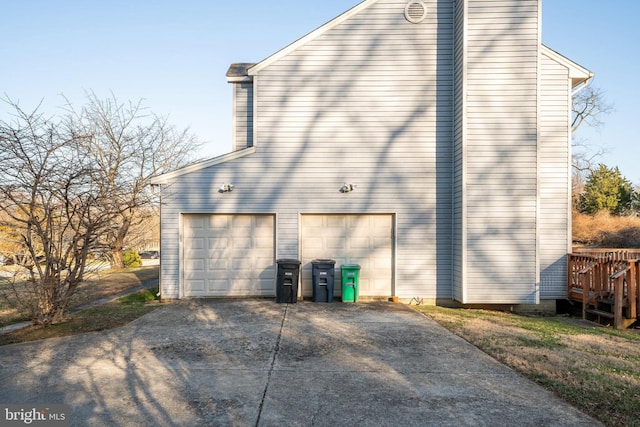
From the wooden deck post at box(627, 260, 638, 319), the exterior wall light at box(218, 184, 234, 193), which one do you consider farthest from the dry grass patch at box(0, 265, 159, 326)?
the wooden deck post at box(627, 260, 638, 319)

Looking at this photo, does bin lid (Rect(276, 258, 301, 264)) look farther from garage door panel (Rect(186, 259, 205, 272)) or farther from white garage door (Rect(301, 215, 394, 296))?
garage door panel (Rect(186, 259, 205, 272))

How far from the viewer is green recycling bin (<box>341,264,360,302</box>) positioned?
30.7 feet

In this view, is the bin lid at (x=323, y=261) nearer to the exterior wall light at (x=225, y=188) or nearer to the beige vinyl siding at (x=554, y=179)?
the exterior wall light at (x=225, y=188)

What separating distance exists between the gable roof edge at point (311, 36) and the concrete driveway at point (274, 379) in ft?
20.0

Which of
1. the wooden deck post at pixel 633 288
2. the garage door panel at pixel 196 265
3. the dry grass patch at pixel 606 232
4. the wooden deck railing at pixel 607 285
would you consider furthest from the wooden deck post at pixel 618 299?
the dry grass patch at pixel 606 232

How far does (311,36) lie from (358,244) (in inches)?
198

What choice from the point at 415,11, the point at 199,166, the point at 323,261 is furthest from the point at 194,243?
the point at 415,11

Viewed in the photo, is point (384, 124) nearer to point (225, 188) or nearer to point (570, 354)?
point (225, 188)

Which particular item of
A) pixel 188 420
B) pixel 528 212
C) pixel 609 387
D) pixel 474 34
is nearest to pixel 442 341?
pixel 609 387

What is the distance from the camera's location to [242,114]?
34.0 ft

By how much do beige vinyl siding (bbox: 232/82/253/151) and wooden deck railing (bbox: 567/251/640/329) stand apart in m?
8.04

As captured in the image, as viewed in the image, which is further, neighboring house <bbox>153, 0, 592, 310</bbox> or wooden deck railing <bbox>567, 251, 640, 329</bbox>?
neighboring house <bbox>153, 0, 592, 310</bbox>

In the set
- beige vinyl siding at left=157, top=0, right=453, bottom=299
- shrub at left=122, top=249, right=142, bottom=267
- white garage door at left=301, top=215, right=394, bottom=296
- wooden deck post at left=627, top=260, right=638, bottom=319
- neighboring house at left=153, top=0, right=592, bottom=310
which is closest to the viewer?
wooden deck post at left=627, top=260, right=638, bottom=319

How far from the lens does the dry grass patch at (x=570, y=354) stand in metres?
3.81
